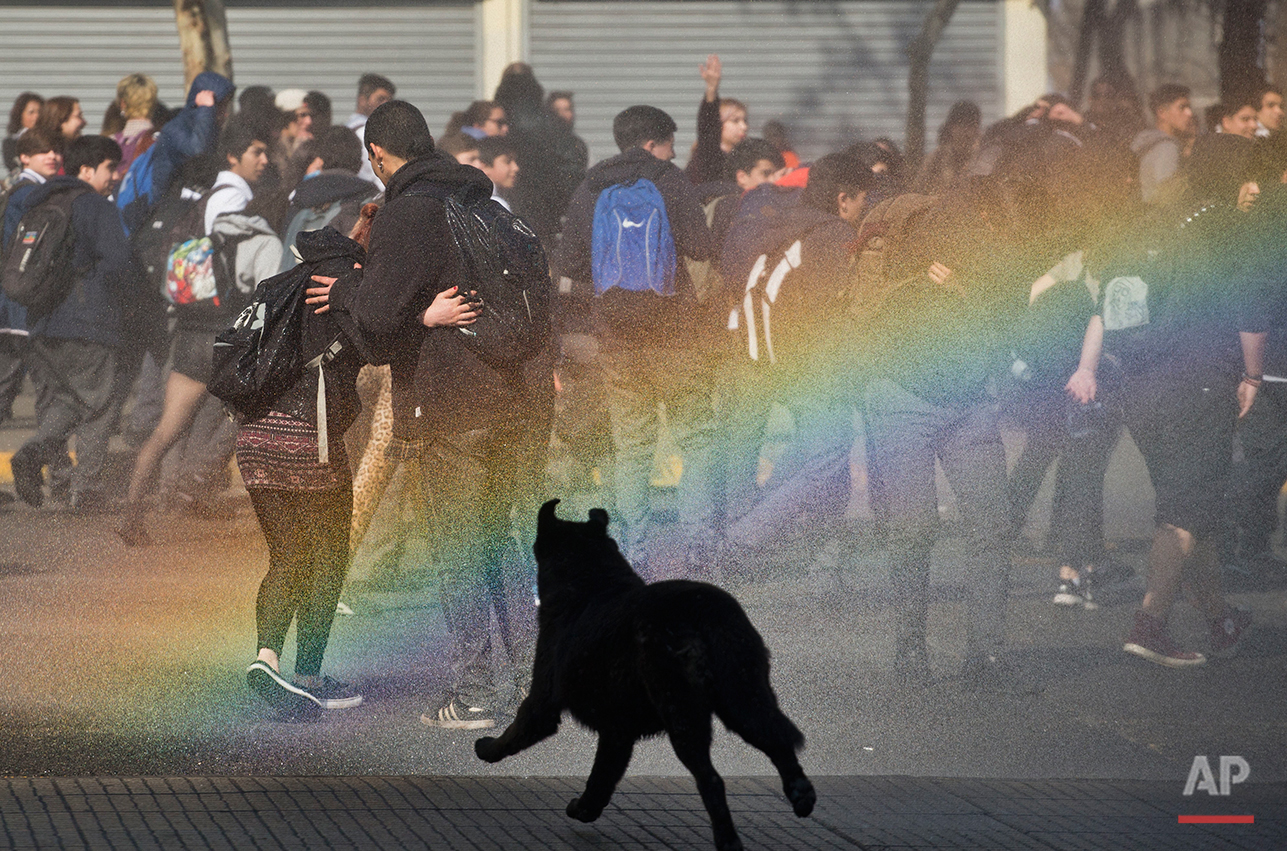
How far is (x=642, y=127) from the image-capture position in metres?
8.05

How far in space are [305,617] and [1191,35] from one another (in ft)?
63.0

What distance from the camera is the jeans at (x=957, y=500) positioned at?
6148 mm

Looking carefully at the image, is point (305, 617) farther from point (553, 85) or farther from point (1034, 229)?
point (553, 85)

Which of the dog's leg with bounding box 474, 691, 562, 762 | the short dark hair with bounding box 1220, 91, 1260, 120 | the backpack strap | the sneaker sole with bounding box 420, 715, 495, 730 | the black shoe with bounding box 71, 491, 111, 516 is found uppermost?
the short dark hair with bounding box 1220, 91, 1260, 120

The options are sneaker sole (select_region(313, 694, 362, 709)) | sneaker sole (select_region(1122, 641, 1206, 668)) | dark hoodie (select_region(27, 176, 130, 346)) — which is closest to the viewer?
sneaker sole (select_region(313, 694, 362, 709))

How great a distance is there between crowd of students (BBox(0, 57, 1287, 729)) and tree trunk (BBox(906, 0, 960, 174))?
21.1 ft

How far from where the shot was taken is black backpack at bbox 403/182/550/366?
5410 millimetres

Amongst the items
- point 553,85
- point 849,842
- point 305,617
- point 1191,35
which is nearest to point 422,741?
point 305,617

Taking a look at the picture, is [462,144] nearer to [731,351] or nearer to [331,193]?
[331,193]

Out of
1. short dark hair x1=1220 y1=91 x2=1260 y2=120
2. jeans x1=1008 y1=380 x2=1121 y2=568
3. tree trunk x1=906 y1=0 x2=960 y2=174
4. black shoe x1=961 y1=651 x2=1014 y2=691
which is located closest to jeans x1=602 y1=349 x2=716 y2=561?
jeans x1=1008 y1=380 x2=1121 y2=568

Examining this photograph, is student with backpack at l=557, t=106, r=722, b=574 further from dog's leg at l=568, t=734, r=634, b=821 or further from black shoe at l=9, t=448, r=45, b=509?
black shoe at l=9, t=448, r=45, b=509

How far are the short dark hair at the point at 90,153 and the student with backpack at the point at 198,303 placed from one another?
1.36m

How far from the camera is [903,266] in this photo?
6.25m

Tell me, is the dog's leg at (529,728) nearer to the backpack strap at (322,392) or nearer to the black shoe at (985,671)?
the backpack strap at (322,392)
